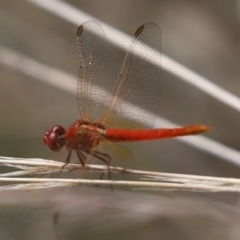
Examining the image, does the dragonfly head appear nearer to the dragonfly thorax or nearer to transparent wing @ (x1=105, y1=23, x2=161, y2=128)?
the dragonfly thorax

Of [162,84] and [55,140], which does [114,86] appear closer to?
[55,140]

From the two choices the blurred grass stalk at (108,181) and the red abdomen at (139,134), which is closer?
the blurred grass stalk at (108,181)

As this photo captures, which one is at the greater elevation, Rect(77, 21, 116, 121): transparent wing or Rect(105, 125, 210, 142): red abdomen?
Rect(77, 21, 116, 121): transparent wing

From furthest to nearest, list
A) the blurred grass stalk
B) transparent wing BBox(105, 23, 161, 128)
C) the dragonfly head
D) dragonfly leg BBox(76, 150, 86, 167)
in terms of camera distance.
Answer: transparent wing BBox(105, 23, 161, 128) → the dragonfly head → dragonfly leg BBox(76, 150, 86, 167) → the blurred grass stalk

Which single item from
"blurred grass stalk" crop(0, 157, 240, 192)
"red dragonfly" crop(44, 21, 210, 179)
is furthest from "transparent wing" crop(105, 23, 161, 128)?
"blurred grass stalk" crop(0, 157, 240, 192)

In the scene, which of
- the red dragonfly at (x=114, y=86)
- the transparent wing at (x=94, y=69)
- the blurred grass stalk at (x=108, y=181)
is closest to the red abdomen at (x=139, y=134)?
the red dragonfly at (x=114, y=86)

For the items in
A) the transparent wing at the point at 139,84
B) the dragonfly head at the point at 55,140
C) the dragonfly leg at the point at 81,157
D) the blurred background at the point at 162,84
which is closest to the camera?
the dragonfly leg at the point at 81,157

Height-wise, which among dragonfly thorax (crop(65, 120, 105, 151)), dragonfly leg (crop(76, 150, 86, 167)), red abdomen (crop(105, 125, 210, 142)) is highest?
red abdomen (crop(105, 125, 210, 142))

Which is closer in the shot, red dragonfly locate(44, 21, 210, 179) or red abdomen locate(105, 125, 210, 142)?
red abdomen locate(105, 125, 210, 142)

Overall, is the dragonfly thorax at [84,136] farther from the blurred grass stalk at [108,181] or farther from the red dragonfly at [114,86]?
the blurred grass stalk at [108,181]
